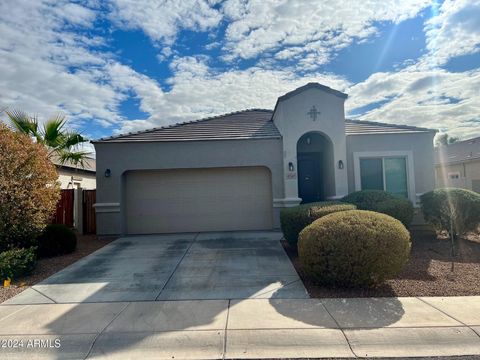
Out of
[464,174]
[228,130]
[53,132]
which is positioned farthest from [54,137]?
[464,174]

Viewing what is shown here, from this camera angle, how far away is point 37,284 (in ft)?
19.7

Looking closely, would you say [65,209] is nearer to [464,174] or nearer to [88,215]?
[88,215]

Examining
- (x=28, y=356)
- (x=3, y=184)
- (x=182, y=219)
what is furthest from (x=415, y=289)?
(x=3, y=184)

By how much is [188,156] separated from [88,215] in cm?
466

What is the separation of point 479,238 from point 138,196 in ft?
37.1

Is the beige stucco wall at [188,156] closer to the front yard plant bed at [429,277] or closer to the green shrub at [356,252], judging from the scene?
the front yard plant bed at [429,277]

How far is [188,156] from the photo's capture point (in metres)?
10.8

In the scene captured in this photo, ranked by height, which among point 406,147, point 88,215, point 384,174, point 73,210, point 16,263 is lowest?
point 16,263

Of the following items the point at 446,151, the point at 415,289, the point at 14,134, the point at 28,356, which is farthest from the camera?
the point at 446,151

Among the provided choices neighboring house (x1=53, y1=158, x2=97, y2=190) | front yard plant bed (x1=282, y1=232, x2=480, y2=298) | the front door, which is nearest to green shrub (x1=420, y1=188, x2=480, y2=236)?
front yard plant bed (x1=282, y1=232, x2=480, y2=298)

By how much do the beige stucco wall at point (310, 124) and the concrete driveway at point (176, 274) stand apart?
9.57 feet

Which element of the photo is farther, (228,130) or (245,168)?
(228,130)

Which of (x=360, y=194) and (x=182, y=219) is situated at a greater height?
(x=360, y=194)

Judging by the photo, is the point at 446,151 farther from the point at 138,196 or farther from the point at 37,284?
the point at 37,284
